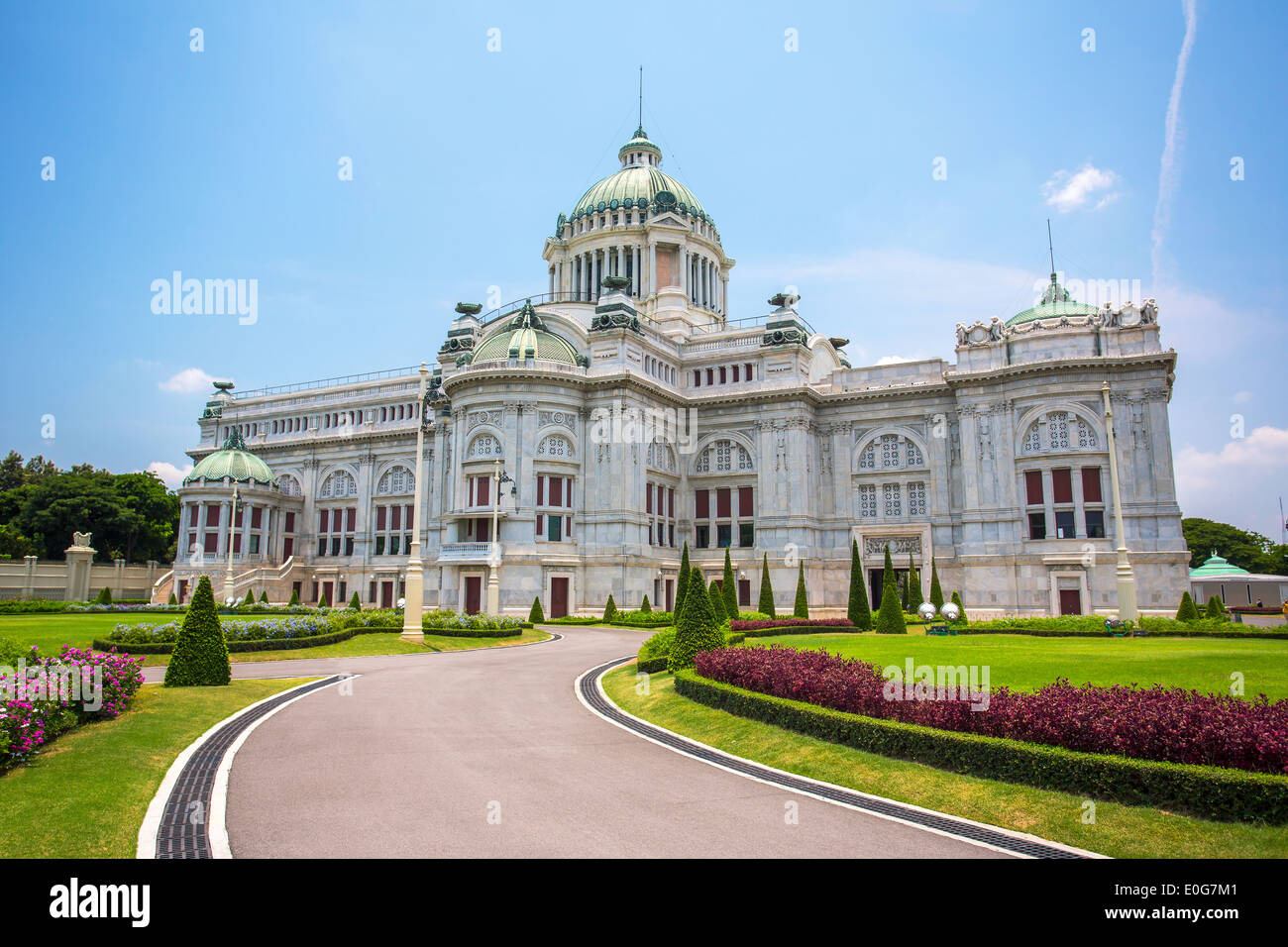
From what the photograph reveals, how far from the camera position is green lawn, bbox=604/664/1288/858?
951cm

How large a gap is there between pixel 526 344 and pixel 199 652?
38.9 meters

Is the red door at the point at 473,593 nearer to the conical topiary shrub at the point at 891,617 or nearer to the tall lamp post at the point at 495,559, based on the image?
the tall lamp post at the point at 495,559

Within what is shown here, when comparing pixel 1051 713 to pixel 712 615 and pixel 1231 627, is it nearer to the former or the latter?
pixel 712 615

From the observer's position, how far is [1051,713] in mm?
12258

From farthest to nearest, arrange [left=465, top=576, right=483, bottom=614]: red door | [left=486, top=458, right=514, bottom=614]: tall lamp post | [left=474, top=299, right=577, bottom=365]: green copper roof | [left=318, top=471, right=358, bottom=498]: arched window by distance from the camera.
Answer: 1. [left=318, top=471, right=358, bottom=498]: arched window
2. [left=474, top=299, right=577, bottom=365]: green copper roof
3. [left=465, top=576, right=483, bottom=614]: red door
4. [left=486, top=458, right=514, bottom=614]: tall lamp post

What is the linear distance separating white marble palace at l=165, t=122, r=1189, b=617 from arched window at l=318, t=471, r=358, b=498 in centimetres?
698

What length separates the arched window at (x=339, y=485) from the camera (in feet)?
255

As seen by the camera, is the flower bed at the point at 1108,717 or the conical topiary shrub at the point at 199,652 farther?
the conical topiary shrub at the point at 199,652

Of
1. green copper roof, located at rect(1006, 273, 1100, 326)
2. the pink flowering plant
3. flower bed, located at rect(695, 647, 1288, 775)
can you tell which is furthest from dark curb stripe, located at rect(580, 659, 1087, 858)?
green copper roof, located at rect(1006, 273, 1100, 326)

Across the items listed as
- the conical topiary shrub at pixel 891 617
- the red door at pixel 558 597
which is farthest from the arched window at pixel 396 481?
the conical topiary shrub at pixel 891 617

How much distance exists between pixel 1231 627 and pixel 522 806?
31.3 meters

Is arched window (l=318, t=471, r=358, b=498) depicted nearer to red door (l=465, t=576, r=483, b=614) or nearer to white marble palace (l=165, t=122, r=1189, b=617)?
white marble palace (l=165, t=122, r=1189, b=617)

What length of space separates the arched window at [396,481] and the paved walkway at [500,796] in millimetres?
56250
